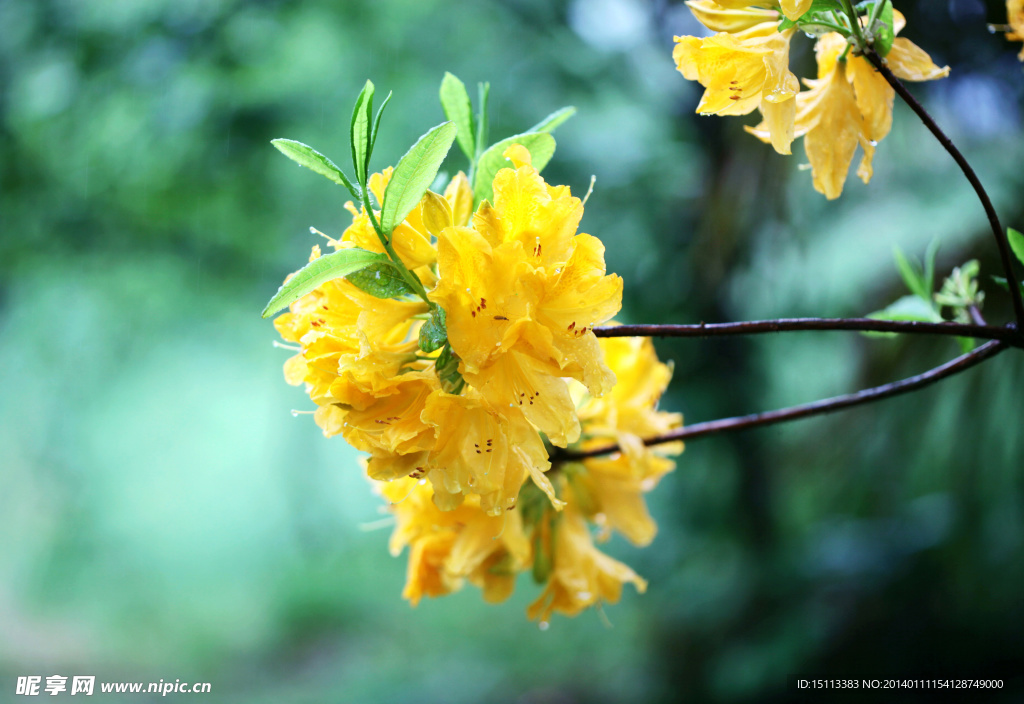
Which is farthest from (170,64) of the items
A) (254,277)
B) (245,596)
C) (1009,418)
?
(245,596)

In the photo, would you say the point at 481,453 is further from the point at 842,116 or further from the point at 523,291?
the point at 842,116

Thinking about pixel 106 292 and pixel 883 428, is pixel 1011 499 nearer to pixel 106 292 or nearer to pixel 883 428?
pixel 883 428

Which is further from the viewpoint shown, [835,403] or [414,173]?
[835,403]

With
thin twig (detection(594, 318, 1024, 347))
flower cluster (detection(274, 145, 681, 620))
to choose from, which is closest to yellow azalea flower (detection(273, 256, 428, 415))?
A: flower cluster (detection(274, 145, 681, 620))

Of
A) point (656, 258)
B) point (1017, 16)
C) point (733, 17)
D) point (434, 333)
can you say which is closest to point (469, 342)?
point (434, 333)

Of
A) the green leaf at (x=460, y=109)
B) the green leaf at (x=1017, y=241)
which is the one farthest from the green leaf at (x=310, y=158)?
the green leaf at (x=1017, y=241)
